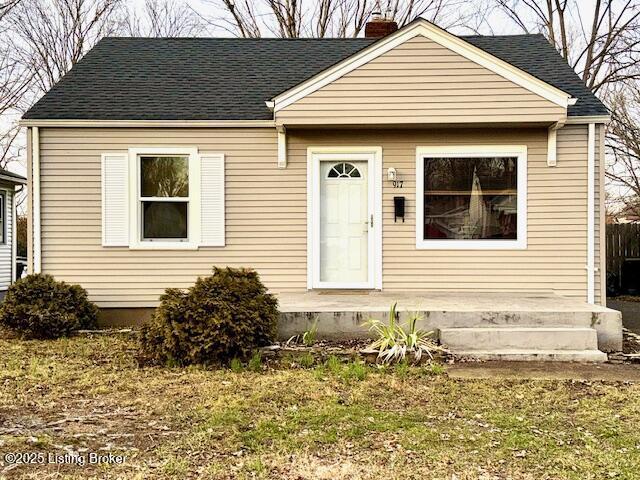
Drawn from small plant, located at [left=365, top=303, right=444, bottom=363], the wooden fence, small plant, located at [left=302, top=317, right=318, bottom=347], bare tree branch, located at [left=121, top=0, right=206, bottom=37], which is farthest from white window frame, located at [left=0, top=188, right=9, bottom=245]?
the wooden fence

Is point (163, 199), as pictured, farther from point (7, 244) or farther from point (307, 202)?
point (7, 244)

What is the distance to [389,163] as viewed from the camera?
8.14m

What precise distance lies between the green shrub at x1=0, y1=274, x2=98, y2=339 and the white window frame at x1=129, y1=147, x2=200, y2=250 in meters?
1.18

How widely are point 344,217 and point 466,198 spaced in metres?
1.73

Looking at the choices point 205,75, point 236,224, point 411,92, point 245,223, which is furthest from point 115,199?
point 411,92

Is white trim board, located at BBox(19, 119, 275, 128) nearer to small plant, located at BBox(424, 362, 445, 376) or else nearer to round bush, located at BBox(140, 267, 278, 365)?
round bush, located at BBox(140, 267, 278, 365)

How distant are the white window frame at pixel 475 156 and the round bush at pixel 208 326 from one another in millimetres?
3126

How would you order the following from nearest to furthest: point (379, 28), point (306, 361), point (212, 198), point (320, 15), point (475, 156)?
point (306, 361)
point (475, 156)
point (212, 198)
point (379, 28)
point (320, 15)

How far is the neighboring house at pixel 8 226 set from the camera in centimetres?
1552

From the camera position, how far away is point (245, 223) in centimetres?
822

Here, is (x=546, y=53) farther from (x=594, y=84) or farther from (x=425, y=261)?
(x=594, y=84)

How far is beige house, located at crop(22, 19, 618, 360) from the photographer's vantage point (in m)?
7.97

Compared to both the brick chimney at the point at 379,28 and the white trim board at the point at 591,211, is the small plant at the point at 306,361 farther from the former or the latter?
the brick chimney at the point at 379,28

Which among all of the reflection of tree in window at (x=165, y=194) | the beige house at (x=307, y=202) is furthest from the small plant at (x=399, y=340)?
the reflection of tree in window at (x=165, y=194)
